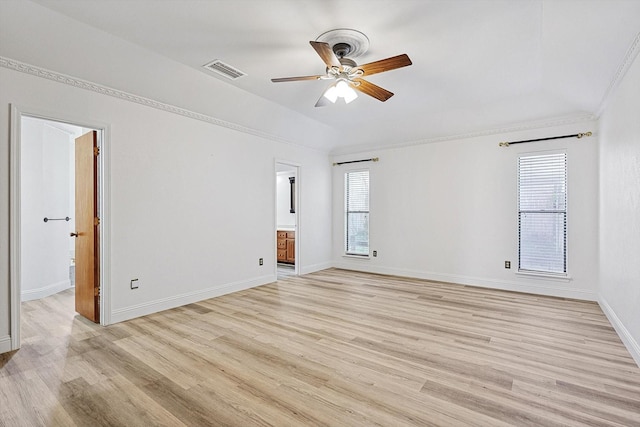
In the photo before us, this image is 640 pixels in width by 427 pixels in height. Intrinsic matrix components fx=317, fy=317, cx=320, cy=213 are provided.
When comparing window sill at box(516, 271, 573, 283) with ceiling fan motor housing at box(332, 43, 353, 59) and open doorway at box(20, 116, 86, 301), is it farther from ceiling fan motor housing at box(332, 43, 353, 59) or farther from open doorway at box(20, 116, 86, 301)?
open doorway at box(20, 116, 86, 301)

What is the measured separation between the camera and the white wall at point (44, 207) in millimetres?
4450

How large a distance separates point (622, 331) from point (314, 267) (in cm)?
463

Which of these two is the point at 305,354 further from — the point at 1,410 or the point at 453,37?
the point at 453,37

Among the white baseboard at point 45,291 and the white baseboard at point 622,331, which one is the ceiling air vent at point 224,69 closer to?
the white baseboard at point 45,291

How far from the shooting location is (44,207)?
473 centimetres

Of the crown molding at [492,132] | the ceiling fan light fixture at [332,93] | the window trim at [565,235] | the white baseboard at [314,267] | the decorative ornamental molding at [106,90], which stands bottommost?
the white baseboard at [314,267]

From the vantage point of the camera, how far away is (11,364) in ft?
8.48

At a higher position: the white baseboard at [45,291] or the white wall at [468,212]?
the white wall at [468,212]

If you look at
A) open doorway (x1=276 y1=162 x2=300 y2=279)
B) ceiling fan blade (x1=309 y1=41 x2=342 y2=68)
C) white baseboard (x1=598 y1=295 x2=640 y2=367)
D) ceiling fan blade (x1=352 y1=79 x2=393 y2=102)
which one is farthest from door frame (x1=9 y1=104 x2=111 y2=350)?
white baseboard (x1=598 y1=295 x2=640 y2=367)

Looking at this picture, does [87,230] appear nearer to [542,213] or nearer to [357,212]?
[357,212]

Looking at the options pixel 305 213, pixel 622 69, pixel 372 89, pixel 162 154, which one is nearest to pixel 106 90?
pixel 162 154

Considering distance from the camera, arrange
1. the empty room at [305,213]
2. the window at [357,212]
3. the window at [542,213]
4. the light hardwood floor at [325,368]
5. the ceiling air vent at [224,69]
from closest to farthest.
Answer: the light hardwood floor at [325,368] < the empty room at [305,213] < the ceiling air vent at [224,69] < the window at [542,213] < the window at [357,212]

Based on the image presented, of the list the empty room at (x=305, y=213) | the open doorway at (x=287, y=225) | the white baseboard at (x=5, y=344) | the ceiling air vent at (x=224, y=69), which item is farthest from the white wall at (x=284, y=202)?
the white baseboard at (x=5, y=344)

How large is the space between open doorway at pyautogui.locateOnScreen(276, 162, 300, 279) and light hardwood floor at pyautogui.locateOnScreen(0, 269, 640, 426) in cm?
238
